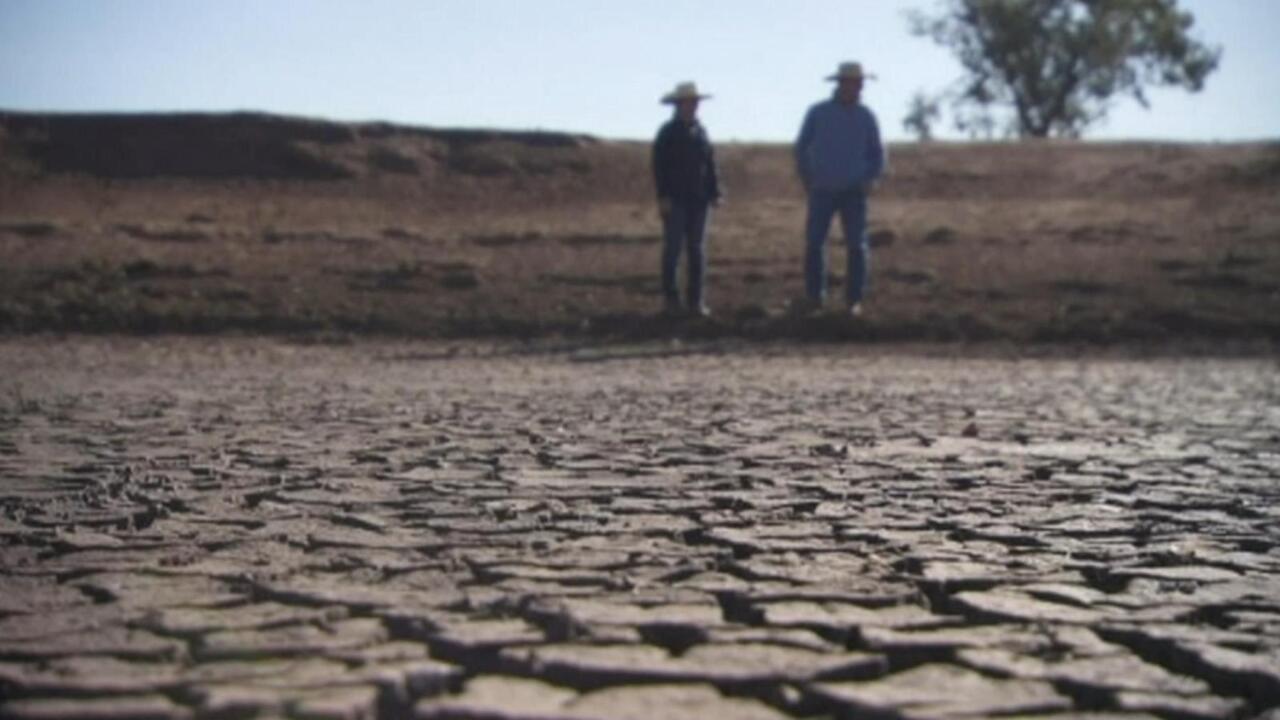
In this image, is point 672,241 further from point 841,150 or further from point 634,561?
point 634,561

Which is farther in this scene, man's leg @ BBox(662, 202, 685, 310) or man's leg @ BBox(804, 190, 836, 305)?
man's leg @ BBox(662, 202, 685, 310)

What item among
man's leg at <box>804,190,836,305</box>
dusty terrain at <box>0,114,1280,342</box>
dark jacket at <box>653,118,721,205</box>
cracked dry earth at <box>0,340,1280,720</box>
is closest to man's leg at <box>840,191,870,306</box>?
man's leg at <box>804,190,836,305</box>

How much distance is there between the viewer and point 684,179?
599 inches

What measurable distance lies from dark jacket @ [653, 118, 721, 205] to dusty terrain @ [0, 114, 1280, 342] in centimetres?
133

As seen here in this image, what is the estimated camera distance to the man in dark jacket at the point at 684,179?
15227mm

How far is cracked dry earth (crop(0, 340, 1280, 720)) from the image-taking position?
313 cm

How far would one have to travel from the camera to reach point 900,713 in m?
2.98

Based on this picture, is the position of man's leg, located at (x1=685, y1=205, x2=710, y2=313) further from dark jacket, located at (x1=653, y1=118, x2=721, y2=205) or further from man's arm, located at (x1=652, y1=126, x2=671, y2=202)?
man's arm, located at (x1=652, y1=126, x2=671, y2=202)

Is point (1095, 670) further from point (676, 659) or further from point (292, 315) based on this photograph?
point (292, 315)

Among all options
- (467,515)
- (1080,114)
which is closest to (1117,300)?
(467,515)

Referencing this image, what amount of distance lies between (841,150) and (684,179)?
134cm

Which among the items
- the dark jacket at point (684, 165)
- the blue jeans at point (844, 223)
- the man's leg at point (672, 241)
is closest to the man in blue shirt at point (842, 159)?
the blue jeans at point (844, 223)

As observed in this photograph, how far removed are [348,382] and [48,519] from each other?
20.3ft

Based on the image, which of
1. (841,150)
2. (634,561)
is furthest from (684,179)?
(634,561)
